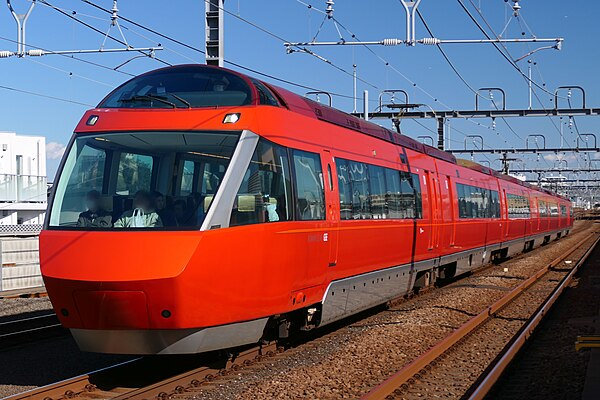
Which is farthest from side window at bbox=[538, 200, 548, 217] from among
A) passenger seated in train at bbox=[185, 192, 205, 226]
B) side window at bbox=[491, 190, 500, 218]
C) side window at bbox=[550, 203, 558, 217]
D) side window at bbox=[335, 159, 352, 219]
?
passenger seated in train at bbox=[185, 192, 205, 226]

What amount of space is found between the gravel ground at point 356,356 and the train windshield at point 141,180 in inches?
79.2

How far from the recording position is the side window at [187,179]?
8.44 meters

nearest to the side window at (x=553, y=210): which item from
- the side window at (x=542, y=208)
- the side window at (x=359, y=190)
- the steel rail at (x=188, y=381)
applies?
the side window at (x=542, y=208)

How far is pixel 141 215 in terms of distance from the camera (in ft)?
27.1

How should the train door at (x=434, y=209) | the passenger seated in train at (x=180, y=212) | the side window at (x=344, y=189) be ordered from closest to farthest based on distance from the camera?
1. the passenger seated in train at (x=180, y=212)
2. the side window at (x=344, y=189)
3. the train door at (x=434, y=209)

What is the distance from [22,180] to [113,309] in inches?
1016

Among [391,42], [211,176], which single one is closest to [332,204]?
[211,176]

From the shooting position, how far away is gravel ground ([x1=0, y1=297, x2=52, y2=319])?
15.6 meters

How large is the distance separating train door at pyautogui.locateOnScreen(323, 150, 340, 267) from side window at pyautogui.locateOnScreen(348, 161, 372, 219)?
77cm

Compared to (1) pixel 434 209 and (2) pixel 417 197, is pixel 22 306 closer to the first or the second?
(2) pixel 417 197

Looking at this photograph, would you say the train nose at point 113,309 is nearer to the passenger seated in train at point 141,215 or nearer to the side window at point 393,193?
the passenger seated in train at point 141,215

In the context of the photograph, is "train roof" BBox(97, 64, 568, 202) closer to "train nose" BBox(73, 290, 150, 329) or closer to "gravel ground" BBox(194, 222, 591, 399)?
"train nose" BBox(73, 290, 150, 329)

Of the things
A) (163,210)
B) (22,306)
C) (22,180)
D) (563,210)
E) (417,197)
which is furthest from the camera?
(563,210)

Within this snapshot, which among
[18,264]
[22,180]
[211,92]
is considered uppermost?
[22,180]
